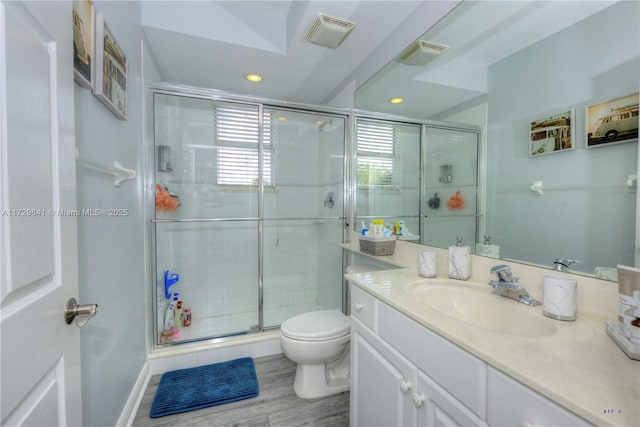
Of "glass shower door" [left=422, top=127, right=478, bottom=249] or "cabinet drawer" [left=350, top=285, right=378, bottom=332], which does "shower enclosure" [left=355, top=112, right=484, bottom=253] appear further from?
"cabinet drawer" [left=350, top=285, right=378, bottom=332]

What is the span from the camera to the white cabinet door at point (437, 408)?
0.70 meters

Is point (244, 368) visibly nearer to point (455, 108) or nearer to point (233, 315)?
point (233, 315)

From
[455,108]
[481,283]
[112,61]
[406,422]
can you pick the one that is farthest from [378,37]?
[406,422]

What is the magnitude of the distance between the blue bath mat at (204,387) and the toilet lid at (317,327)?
47 centimetres

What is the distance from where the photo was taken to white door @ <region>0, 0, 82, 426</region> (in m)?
0.46

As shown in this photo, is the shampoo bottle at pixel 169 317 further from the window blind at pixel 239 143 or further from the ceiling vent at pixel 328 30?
the ceiling vent at pixel 328 30

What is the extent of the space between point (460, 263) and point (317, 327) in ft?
3.14

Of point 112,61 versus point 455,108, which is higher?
point 112,61

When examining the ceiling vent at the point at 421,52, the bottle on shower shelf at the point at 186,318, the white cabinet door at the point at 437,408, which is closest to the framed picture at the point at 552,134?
the ceiling vent at the point at 421,52

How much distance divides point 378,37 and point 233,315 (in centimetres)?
272

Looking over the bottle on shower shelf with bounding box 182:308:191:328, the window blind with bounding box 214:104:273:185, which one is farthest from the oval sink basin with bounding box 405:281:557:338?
the bottle on shower shelf with bounding box 182:308:191:328

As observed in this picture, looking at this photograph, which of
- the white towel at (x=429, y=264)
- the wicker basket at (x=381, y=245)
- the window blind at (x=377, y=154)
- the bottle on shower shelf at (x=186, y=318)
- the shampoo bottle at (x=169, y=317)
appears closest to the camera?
the white towel at (x=429, y=264)

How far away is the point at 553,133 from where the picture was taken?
103 centimetres

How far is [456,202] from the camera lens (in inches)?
59.2
